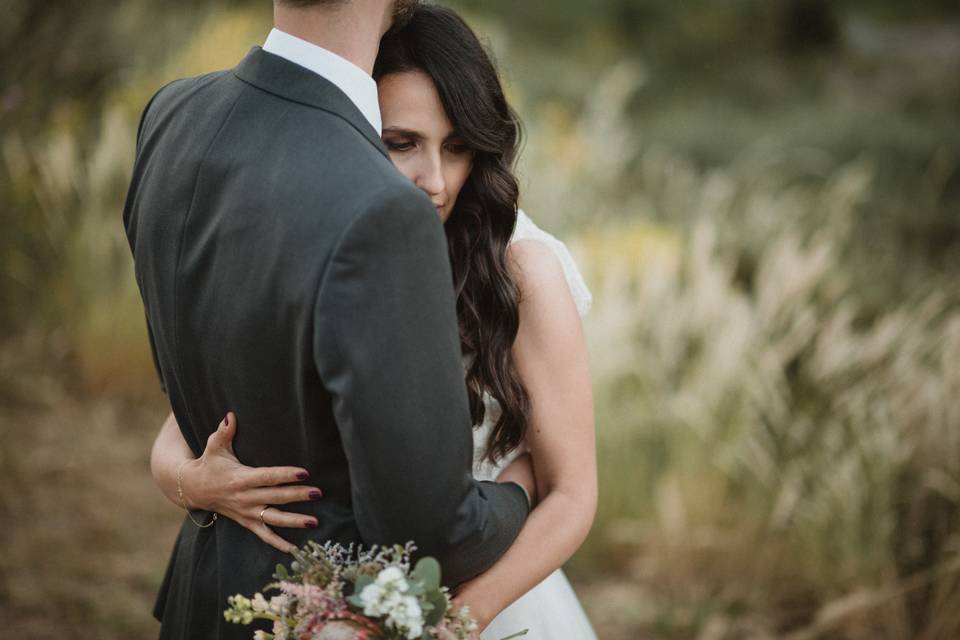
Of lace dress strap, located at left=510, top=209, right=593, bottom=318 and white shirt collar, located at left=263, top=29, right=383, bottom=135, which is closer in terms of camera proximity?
white shirt collar, located at left=263, top=29, right=383, bottom=135

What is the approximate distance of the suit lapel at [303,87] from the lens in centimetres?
150

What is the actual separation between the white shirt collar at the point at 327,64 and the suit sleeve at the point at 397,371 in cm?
34

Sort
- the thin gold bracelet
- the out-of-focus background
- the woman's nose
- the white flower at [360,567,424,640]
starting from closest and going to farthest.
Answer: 1. the white flower at [360,567,424,640]
2. the thin gold bracelet
3. the woman's nose
4. the out-of-focus background

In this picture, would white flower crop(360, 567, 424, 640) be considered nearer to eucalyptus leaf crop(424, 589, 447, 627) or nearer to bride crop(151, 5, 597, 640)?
eucalyptus leaf crop(424, 589, 447, 627)

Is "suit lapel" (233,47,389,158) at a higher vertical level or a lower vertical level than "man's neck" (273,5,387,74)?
lower

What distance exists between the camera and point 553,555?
6.01 feet

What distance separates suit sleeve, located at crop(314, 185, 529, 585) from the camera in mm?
1330

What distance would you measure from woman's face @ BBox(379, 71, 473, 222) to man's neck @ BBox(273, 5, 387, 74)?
0.32m

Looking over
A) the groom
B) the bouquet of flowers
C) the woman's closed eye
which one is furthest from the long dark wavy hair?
the bouquet of flowers

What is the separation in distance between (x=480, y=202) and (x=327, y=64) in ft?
2.18

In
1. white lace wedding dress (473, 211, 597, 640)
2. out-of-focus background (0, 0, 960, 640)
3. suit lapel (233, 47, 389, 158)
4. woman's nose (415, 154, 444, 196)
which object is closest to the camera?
suit lapel (233, 47, 389, 158)

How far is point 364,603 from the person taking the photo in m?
1.34

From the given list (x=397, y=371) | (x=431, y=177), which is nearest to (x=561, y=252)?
(x=431, y=177)

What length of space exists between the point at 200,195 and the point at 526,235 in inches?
33.6
